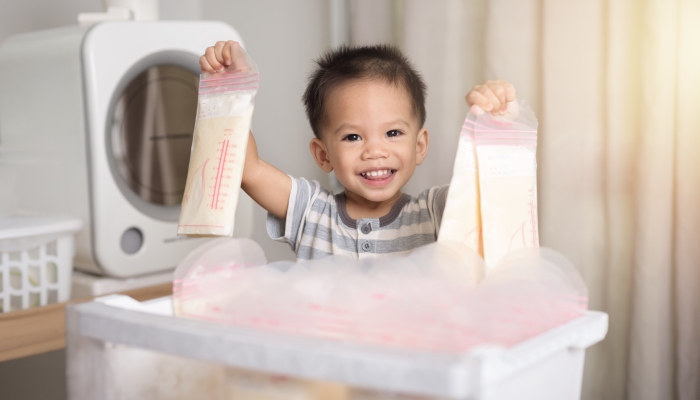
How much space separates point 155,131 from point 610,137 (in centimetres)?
90

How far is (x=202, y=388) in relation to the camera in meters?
0.51

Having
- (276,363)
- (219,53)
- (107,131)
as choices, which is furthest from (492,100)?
(107,131)

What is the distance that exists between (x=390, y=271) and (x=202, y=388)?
0.18 metres

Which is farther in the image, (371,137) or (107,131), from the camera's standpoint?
(107,131)

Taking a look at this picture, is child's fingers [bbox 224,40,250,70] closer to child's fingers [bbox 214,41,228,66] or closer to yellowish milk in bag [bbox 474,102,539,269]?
child's fingers [bbox 214,41,228,66]

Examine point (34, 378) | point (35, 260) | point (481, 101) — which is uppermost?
point (481, 101)

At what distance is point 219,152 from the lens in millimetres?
758

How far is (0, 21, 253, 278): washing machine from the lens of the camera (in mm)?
1262

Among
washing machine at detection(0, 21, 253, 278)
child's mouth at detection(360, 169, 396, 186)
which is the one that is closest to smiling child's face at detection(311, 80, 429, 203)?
child's mouth at detection(360, 169, 396, 186)

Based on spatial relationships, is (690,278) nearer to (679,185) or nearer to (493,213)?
(679,185)

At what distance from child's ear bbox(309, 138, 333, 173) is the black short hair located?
0.5 inches

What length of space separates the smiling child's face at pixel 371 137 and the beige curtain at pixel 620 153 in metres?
0.39

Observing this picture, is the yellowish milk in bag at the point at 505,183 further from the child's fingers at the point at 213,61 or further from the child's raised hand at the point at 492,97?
the child's fingers at the point at 213,61

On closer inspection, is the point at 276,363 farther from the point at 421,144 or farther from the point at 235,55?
the point at 421,144
